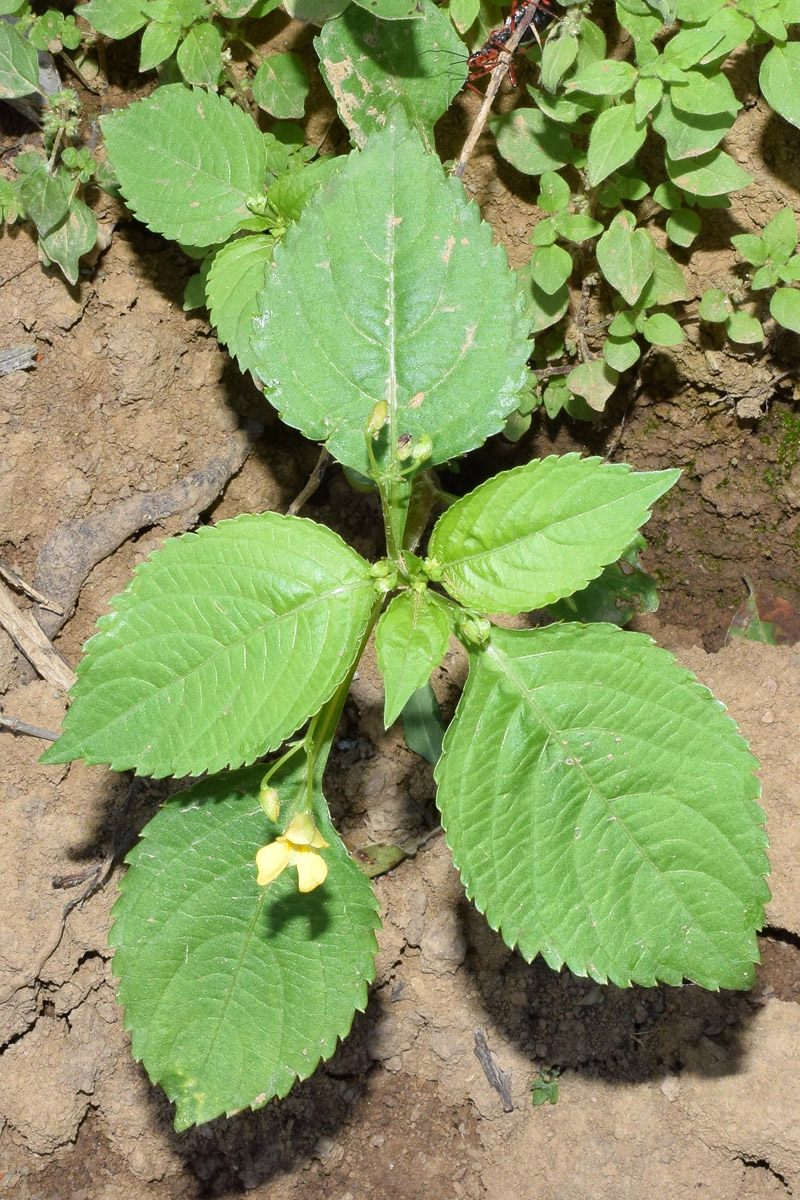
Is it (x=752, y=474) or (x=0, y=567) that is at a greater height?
(x=0, y=567)

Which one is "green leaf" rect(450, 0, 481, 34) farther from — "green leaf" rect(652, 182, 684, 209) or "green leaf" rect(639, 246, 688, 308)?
"green leaf" rect(639, 246, 688, 308)

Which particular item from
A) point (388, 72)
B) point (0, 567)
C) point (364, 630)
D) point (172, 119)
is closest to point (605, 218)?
point (388, 72)

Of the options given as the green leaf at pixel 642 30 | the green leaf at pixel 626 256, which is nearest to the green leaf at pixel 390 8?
the green leaf at pixel 642 30

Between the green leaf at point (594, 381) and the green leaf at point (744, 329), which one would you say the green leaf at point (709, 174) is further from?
the green leaf at point (594, 381)

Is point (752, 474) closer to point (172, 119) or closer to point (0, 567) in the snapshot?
point (172, 119)

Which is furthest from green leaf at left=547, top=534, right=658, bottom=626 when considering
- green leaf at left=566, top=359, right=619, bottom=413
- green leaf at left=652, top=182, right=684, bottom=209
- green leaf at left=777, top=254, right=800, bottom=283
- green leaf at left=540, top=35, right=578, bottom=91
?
green leaf at left=540, top=35, right=578, bottom=91

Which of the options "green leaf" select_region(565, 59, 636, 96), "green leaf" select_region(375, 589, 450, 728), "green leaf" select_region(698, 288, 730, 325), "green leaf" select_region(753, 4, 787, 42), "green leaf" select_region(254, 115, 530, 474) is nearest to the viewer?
"green leaf" select_region(375, 589, 450, 728)
